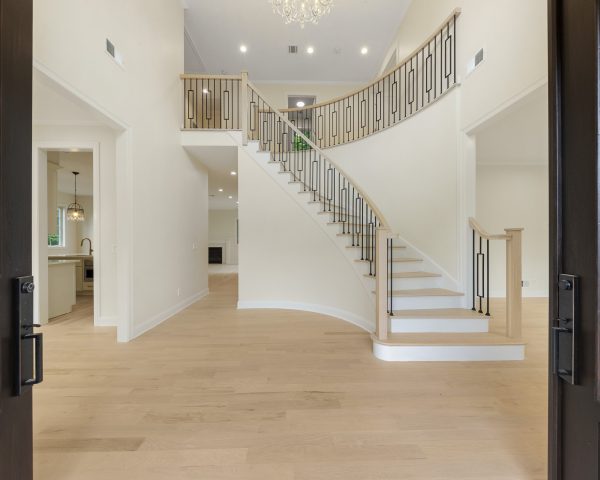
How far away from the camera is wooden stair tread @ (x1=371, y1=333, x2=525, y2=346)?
9.50ft

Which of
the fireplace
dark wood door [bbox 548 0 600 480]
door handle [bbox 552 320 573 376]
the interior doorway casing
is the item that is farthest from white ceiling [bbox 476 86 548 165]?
the fireplace

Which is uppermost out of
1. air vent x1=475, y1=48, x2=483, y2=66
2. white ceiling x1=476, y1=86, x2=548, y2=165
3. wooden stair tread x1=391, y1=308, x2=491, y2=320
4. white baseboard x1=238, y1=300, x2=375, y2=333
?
air vent x1=475, y1=48, x2=483, y2=66

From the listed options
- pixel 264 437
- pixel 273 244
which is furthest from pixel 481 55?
pixel 264 437

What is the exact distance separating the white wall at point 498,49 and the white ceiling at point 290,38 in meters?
2.22

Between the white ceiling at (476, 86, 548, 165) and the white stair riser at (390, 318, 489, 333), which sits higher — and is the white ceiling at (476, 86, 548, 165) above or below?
above

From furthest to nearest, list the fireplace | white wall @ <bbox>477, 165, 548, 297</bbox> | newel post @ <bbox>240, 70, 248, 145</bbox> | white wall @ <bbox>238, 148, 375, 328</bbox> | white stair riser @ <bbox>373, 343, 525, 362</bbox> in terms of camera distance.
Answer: the fireplace < white wall @ <bbox>477, 165, 548, 297</bbox> < newel post @ <bbox>240, 70, 248, 145</bbox> < white wall @ <bbox>238, 148, 375, 328</bbox> < white stair riser @ <bbox>373, 343, 525, 362</bbox>

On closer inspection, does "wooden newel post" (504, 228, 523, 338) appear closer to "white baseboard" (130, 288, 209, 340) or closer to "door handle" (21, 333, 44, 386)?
"door handle" (21, 333, 44, 386)

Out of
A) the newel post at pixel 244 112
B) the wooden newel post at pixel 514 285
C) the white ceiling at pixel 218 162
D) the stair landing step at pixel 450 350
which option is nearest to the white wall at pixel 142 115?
the white ceiling at pixel 218 162

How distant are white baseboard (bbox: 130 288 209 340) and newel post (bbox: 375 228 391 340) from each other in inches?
115

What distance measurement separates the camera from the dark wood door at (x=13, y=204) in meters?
0.88

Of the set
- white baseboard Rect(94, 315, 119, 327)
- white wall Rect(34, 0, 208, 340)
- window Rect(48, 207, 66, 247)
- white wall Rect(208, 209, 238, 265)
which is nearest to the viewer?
white wall Rect(34, 0, 208, 340)

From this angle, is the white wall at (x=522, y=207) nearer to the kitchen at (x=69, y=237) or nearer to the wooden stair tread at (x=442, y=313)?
the wooden stair tread at (x=442, y=313)

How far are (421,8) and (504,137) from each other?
3040 mm

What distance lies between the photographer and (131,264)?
3.59m
